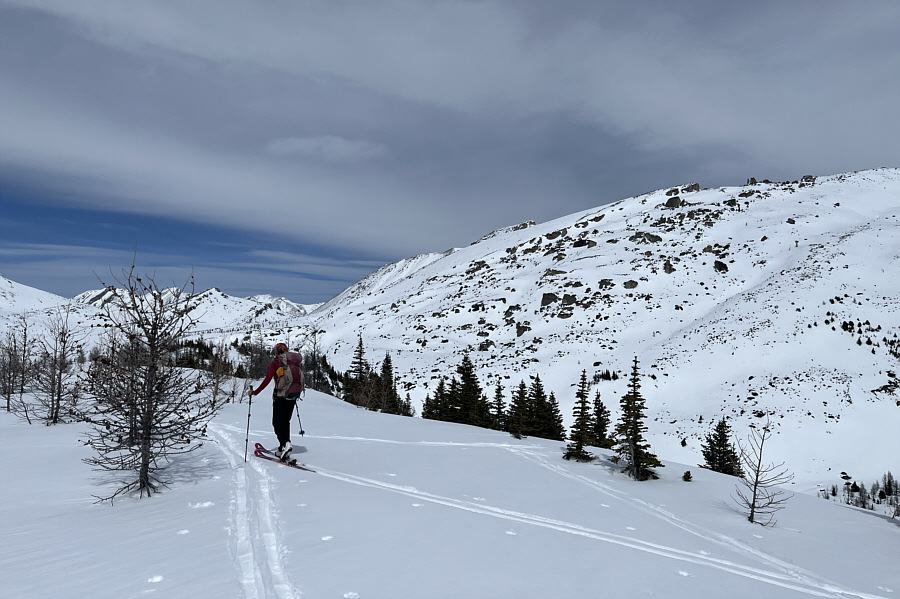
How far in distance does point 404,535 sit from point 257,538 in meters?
1.63

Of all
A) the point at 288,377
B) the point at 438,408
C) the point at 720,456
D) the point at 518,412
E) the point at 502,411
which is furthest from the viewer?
the point at 438,408

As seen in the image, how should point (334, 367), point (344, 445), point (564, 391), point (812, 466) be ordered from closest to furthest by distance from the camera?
point (344, 445)
point (812, 466)
point (564, 391)
point (334, 367)

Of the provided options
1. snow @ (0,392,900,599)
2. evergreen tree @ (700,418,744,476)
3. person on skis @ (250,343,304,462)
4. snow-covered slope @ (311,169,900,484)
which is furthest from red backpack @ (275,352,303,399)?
snow-covered slope @ (311,169,900,484)

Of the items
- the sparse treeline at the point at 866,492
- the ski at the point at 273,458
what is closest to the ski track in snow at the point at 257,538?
the ski at the point at 273,458

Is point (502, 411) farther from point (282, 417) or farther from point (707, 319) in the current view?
point (707, 319)

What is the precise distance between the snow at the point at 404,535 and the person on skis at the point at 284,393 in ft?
1.83

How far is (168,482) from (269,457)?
1964 millimetres

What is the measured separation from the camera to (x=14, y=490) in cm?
659

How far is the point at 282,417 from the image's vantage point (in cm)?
883

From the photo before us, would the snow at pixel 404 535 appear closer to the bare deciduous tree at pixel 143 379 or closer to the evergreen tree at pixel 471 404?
the bare deciduous tree at pixel 143 379

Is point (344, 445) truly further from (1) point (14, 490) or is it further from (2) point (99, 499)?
Answer: (1) point (14, 490)

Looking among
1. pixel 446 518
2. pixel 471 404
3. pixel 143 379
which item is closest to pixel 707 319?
pixel 471 404

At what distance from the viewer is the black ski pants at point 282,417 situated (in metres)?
8.73

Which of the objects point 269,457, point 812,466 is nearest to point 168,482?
point 269,457
